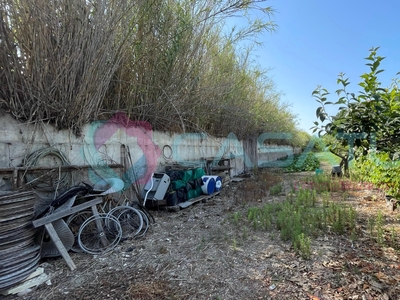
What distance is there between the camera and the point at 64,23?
2275 mm

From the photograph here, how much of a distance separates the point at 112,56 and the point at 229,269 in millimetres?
2774

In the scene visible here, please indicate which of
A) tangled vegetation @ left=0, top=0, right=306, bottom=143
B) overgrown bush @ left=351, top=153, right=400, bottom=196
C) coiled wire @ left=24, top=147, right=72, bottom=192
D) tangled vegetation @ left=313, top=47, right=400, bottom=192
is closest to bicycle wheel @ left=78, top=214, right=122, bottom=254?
coiled wire @ left=24, top=147, right=72, bottom=192

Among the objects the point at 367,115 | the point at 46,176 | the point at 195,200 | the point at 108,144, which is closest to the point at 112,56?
the point at 108,144

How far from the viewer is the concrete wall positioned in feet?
8.06

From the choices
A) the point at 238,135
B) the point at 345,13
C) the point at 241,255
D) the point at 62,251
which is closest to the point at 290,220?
the point at 241,255

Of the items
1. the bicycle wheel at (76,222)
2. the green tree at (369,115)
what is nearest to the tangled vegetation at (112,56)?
the bicycle wheel at (76,222)

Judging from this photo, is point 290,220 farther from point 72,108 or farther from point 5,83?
point 5,83

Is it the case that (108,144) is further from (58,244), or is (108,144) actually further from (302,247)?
(302,247)

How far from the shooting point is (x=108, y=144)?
11.5 ft

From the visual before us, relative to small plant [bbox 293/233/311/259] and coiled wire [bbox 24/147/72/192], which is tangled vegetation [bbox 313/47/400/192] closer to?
small plant [bbox 293/233/311/259]

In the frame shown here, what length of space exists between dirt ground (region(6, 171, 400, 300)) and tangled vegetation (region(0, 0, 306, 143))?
1854mm

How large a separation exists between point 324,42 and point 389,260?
160 inches

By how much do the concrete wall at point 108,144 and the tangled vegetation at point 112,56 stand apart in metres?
0.14

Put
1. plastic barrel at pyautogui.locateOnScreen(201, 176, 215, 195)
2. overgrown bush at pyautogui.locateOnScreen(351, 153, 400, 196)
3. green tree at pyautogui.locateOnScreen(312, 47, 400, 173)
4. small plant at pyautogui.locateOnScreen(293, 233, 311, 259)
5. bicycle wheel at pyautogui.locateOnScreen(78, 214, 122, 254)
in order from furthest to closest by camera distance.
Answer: plastic barrel at pyautogui.locateOnScreen(201, 176, 215, 195)
overgrown bush at pyautogui.locateOnScreen(351, 153, 400, 196)
bicycle wheel at pyautogui.locateOnScreen(78, 214, 122, 254)
small plant at pyautogui.locateOnScreen(293, 233, 311, 259)
green tree at pyautogui.locateOnScreen(312, 47, 400, 173)
